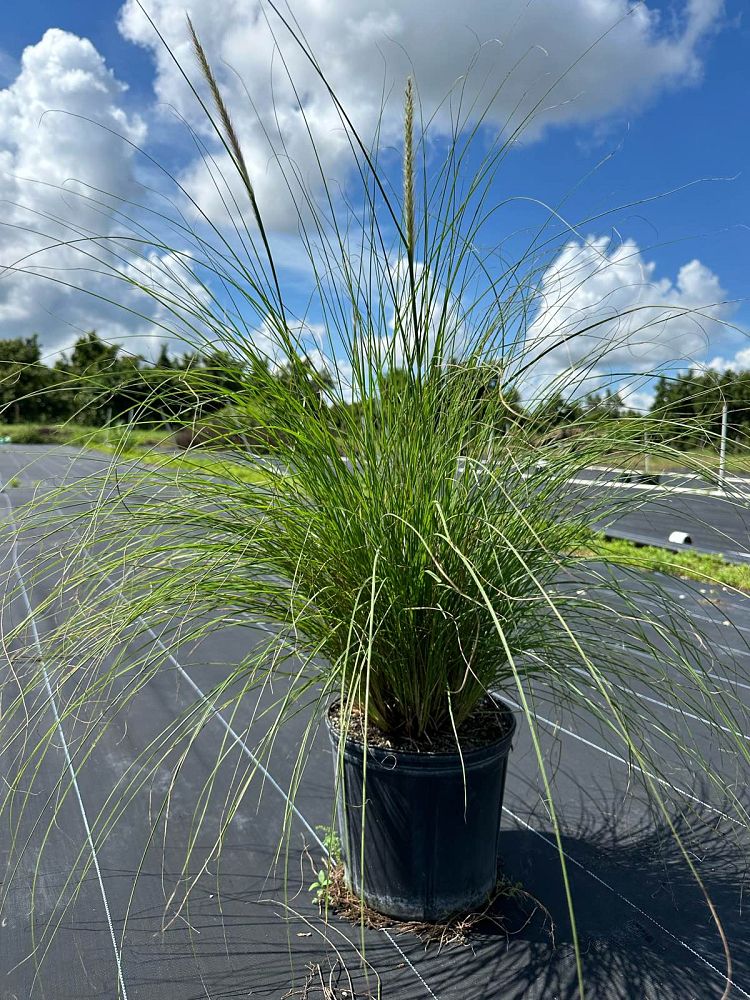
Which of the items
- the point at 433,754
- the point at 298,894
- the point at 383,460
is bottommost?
the point at 298,894

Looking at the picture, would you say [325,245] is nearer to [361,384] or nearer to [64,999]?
[361,384]

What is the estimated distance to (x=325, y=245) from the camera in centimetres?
120

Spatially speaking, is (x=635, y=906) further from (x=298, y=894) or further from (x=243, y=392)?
(x=243, y=392)

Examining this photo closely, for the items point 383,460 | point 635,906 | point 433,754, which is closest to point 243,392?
point 383,460

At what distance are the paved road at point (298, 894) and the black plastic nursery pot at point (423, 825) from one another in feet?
0.24

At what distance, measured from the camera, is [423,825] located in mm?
1127

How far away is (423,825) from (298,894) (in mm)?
337

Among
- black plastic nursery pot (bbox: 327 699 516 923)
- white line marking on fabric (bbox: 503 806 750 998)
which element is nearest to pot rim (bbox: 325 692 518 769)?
black plastic nursery pot (bbox: 327 699 516 923)

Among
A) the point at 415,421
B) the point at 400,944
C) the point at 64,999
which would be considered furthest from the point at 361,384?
the point at 64,999

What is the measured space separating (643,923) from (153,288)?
1327 millimetres

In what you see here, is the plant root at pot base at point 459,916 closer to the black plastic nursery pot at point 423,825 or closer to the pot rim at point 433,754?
the black plastic nursery pot at point 423,825

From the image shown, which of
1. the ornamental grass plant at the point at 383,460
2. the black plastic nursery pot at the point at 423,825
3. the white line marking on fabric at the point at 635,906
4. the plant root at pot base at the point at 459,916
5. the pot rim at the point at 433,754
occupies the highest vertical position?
the ornamental grass plant at the point at 383,460

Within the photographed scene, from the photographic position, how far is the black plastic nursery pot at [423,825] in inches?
43.7

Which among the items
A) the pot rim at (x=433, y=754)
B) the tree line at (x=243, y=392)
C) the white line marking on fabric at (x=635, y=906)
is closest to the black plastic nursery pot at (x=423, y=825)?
the pot rim at (x=433, y=754)
